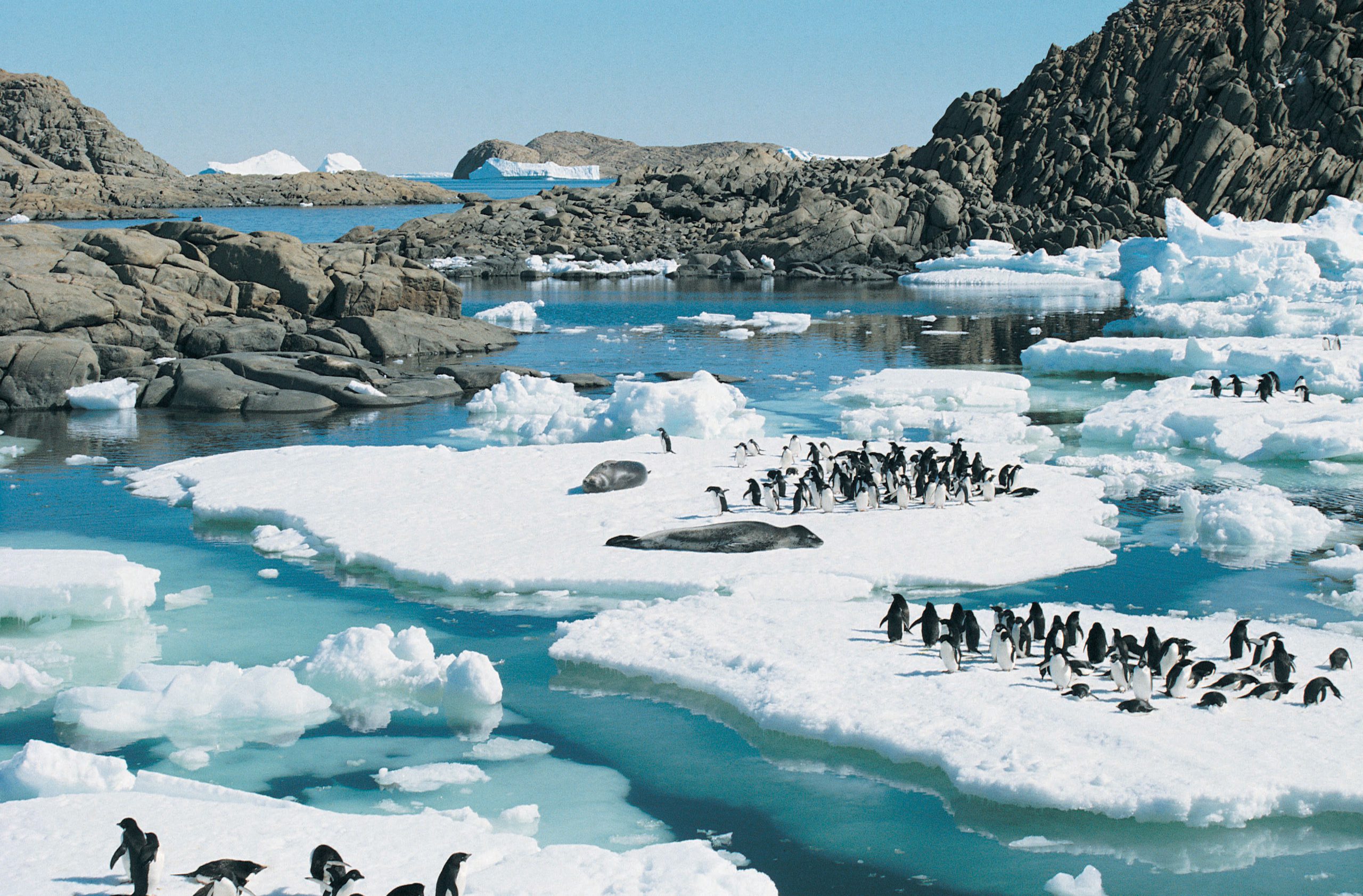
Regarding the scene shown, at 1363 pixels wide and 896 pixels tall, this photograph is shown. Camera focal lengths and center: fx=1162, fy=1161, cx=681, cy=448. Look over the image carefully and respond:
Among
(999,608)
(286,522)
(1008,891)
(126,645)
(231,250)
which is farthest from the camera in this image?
(231,250)

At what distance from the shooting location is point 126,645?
35.1 ft

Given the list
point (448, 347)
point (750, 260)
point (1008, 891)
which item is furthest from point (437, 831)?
point (750, 260)

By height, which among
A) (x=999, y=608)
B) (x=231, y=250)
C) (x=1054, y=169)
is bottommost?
(x=999, y=608)

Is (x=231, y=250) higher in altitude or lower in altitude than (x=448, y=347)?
higher

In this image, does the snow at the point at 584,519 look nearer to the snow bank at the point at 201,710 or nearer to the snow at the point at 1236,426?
the snow at the point at 1236,426

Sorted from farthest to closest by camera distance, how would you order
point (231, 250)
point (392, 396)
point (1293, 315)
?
point (231, 250) < point (1293, 315) < point (392, 396)

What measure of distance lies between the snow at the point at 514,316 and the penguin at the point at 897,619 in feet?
112

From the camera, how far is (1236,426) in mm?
19250

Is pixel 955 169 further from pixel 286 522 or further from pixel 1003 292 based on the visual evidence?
pixel 286 522

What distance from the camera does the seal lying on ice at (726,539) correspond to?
42.8ft

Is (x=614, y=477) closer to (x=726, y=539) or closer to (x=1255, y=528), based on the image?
(x=726, y=539)

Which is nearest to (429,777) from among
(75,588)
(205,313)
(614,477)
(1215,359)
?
(75,588)

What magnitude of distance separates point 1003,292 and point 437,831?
5382 cm

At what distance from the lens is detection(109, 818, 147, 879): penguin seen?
19.4 feet
